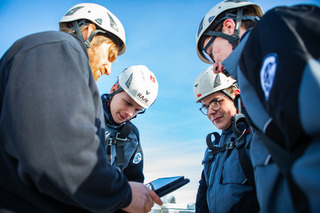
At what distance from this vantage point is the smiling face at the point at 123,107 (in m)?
4.25

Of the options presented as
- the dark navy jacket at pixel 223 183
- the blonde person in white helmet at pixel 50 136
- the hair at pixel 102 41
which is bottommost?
the dark navy jacket at pixel 223 183

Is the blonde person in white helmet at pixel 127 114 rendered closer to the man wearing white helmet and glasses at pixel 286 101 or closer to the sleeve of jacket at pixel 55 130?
the sleeve of jacket at pixel 55 130

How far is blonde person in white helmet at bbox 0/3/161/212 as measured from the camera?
109 cm

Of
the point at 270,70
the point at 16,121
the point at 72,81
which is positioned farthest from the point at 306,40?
the point at 16,121

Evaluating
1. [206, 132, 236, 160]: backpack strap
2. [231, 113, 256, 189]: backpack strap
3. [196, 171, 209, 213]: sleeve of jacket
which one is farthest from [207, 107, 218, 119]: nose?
[196, 171, 209, 213]: sleeve of jacket

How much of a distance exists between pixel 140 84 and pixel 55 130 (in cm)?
355

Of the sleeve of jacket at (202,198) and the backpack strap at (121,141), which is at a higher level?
the backpack strap at (121,141)

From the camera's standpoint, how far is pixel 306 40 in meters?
0.89

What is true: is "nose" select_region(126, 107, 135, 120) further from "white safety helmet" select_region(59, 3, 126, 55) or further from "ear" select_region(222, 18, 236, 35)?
"ear" select_region(222, 18, 236, 35)

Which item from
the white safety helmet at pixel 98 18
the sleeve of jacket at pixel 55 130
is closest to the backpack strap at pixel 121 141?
the white safety helmet at pixel 98 18

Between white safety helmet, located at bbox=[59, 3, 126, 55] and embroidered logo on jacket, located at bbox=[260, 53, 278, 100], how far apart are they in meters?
1.89

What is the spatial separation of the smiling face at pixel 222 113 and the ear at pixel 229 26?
165 centimetres

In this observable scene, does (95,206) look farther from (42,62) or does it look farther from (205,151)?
(205,151)

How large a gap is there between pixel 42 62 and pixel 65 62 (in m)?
0.12
